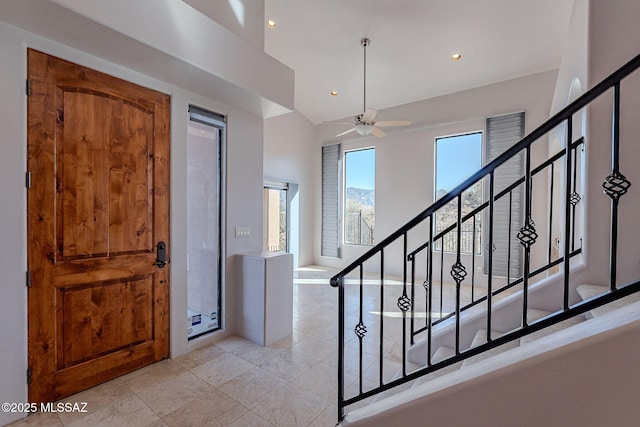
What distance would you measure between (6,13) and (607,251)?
164 inches

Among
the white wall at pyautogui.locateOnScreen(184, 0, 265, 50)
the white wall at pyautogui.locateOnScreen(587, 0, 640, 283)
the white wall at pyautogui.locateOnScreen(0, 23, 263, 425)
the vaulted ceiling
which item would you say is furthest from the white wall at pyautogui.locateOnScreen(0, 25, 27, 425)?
the white wall at pyautogui.locateOnScreen(587, 0, 640, 283)

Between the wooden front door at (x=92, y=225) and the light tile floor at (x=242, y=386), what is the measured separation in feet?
0.91

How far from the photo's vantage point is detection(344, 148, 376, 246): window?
6797 millimetres

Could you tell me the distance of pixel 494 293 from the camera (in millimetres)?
2189

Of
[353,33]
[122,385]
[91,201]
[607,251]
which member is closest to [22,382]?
[122,385]

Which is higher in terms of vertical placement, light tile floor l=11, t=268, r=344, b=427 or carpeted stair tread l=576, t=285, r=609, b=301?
carpeted stair tread l=576, t=285, r=609, b=301

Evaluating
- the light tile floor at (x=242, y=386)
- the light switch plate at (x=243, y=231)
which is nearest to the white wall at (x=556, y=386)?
the light tile floor at (x=242, y=386)

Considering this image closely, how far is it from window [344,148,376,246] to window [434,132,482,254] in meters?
1.51

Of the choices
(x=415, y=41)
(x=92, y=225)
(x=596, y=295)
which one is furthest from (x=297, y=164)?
(x=596, y=295)

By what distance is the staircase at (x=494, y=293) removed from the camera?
3.54ft

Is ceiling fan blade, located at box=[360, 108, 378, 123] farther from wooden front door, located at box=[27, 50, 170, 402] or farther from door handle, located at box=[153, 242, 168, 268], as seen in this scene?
door handle, located at box=[153, 242, 168, 268]

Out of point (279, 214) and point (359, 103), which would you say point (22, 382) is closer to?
point (279, 214)

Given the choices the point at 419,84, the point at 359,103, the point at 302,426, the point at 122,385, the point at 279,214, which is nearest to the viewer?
the point at 302,426

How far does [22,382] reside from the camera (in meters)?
1.92
